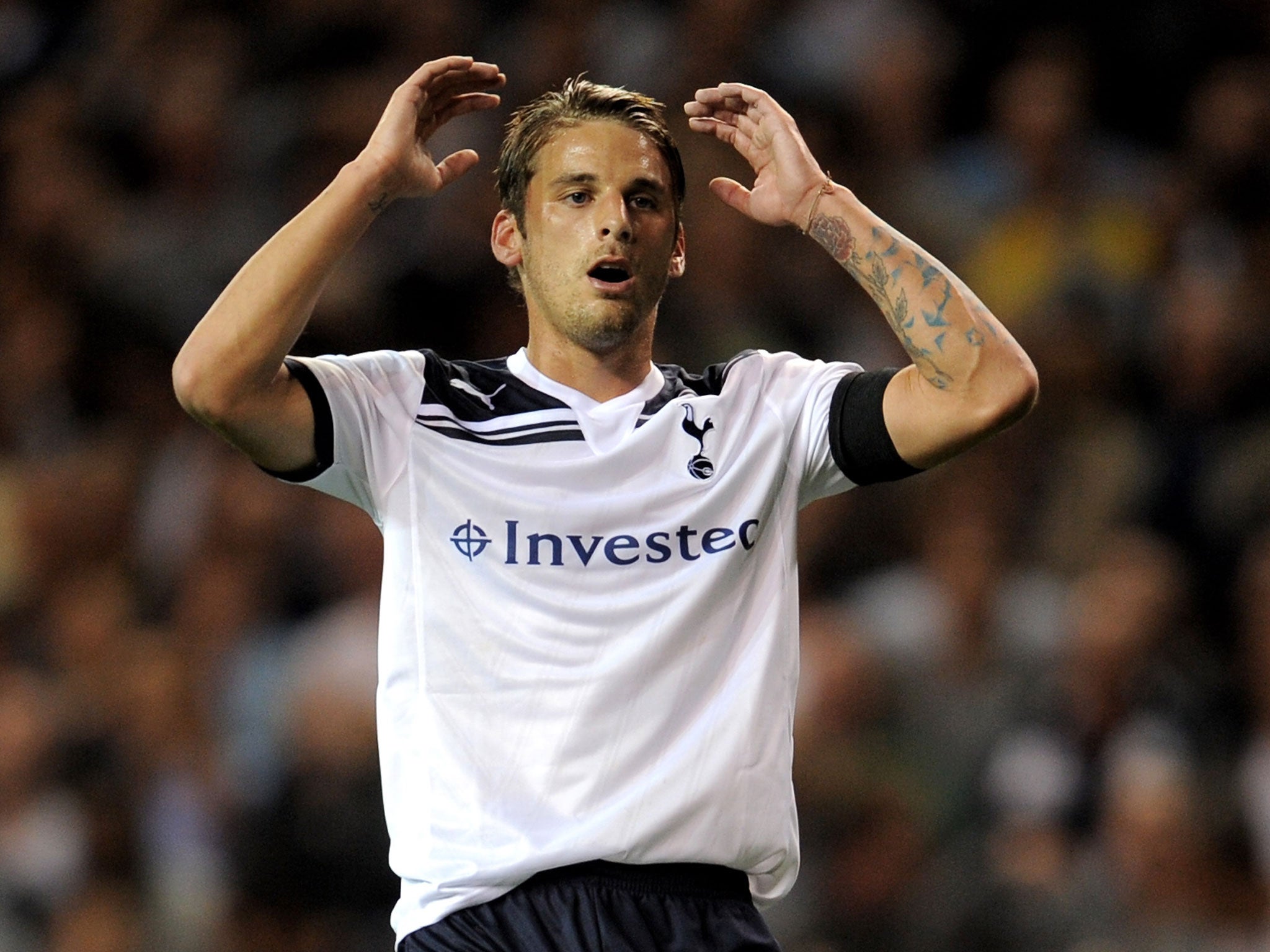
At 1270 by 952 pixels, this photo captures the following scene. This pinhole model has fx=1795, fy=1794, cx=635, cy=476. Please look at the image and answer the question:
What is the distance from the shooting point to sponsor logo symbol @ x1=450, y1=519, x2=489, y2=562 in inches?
135

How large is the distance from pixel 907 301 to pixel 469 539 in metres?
0.97

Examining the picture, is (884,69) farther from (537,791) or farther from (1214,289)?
(537,791)

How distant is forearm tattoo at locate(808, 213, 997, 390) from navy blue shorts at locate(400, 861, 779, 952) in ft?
3.47

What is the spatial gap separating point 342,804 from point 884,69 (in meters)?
4.07

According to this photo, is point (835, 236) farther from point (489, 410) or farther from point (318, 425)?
point (318, 425)

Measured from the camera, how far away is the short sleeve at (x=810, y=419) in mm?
3586

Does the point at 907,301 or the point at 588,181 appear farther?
the point at 588,181

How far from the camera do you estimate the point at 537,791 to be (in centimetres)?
327

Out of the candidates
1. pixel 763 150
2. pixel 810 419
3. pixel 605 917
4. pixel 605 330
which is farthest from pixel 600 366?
pixel 605 917

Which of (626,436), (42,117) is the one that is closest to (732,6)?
(42,117)

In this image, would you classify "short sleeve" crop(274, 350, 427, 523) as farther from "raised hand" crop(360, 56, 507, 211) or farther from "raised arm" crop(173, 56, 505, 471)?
"raised hand" crop(360, 56, 507, 211)

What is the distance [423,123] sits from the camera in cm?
363

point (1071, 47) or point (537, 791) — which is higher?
point (1071, 47)

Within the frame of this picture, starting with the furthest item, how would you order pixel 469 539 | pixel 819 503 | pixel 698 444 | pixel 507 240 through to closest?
pixel 819 503
pixel 507 240
pixel 698 444
pixel 469 539
